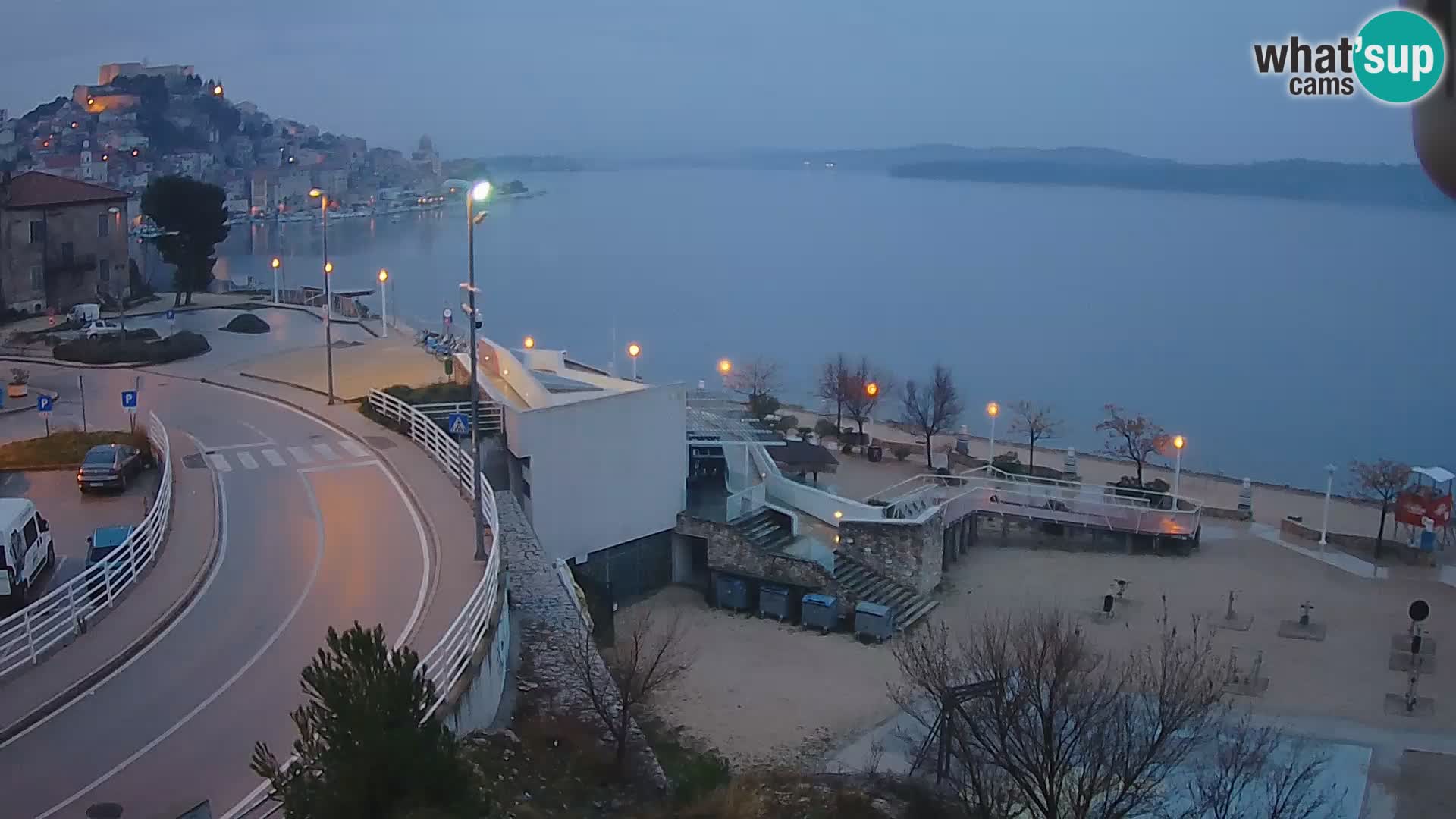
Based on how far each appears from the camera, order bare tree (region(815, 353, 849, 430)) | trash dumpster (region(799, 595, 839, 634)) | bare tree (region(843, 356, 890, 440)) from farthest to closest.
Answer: bare tree (region(815, 353, 849, 430)) → bare tree (region(843, 356, 890, 440)) → trash dumpster (region(799, 595, 839, 634))

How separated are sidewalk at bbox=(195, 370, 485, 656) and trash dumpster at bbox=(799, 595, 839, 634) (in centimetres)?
621

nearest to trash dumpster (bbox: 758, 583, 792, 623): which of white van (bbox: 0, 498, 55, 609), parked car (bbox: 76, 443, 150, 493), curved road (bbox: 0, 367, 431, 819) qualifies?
curved road (bbox: 0, 367, 431, 819)

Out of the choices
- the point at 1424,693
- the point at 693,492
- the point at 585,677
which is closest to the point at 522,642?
the point at 585,677

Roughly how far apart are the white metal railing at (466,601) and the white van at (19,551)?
17.8 feet

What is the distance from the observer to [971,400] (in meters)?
59.9

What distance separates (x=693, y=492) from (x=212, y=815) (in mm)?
15891

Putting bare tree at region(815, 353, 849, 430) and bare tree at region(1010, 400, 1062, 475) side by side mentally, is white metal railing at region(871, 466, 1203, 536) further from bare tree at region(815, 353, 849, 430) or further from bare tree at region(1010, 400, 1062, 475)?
bare tree at region(815, 353, 849, 430)

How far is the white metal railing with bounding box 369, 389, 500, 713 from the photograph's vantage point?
1162cm

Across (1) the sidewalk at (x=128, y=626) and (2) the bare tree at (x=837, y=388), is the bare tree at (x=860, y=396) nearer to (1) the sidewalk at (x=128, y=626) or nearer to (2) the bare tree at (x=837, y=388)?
(2) the bare tree at (x=837, y=388)

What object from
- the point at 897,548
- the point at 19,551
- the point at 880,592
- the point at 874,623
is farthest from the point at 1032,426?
the point at 19,551

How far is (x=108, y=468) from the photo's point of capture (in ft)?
68.7

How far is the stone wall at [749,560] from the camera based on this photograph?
22109 mm

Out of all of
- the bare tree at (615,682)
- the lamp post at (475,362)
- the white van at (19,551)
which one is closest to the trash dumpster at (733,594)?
the bare tree at (615,682)

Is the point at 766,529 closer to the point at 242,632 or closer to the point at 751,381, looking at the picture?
the point at 242,632
